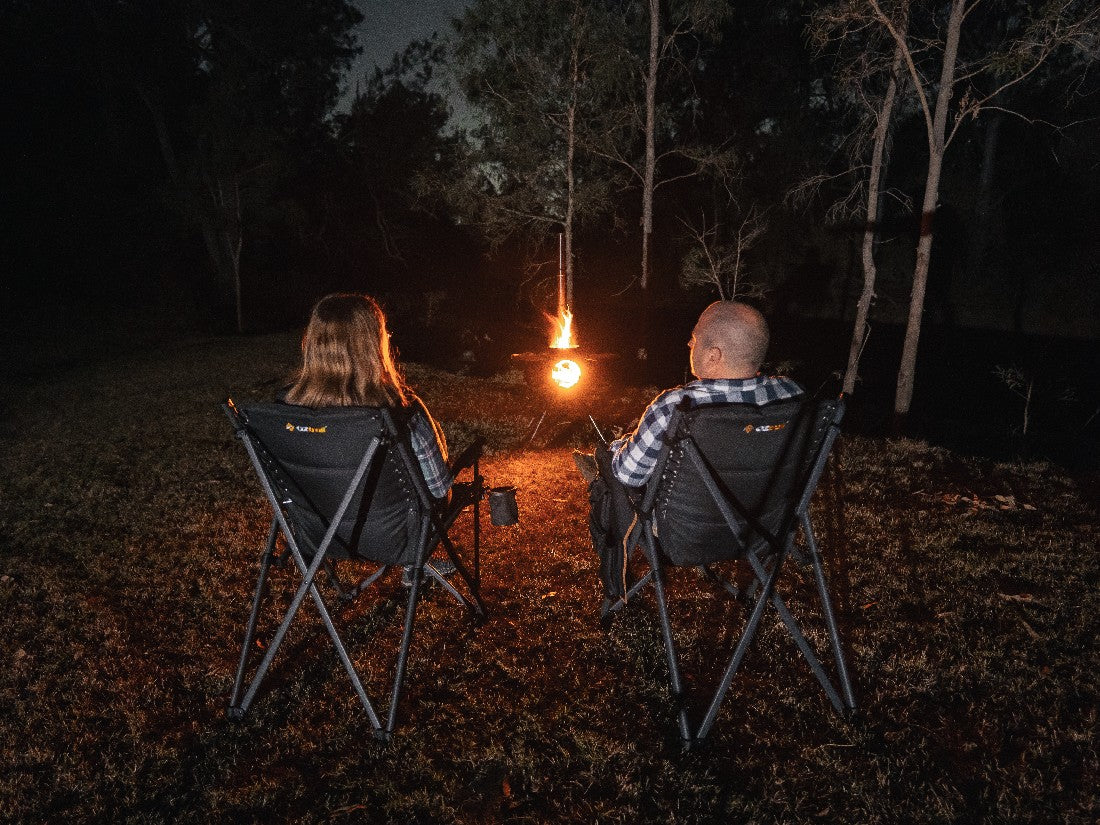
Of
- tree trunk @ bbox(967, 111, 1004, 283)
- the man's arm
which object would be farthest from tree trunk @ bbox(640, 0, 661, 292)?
tree trunk @ bbox(967, 111, 1004, 283)

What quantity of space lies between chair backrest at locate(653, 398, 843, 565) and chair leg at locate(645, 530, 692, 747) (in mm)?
118

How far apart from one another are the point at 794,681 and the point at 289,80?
96.8 feet

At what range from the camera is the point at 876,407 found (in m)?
13.2

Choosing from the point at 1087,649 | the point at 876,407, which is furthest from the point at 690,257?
the point at 1087,649

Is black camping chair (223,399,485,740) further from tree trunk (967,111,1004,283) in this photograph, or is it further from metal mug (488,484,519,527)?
tree trunk (967,111,1004,283)

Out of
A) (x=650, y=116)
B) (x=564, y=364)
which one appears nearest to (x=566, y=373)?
(x=564, y=364)

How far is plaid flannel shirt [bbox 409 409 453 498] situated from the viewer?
122 inches

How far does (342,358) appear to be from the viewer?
117 inches

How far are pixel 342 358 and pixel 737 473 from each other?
6.14 ft

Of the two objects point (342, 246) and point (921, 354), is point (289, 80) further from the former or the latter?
point (921, 354)

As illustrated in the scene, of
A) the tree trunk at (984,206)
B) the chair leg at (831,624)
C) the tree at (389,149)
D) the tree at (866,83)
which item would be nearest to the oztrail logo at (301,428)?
the chair leg at (831,624)

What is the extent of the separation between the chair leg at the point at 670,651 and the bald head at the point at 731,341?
832 millimetres

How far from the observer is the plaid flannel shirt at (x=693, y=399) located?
9.33ft

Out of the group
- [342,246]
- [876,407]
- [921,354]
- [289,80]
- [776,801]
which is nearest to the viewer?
→ [776,801]
